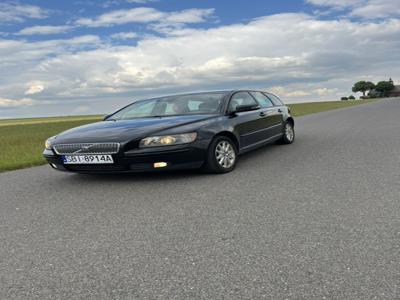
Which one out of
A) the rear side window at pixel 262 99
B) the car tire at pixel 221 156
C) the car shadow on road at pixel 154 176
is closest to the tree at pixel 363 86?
the rear side window at pixel 262 99

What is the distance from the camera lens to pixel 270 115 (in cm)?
779

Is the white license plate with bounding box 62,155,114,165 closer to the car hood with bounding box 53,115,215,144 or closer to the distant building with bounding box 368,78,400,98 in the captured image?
the car hood with bounding box 53,115,215,144

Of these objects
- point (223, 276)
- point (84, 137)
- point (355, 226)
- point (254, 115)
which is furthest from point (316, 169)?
point (223, 276)

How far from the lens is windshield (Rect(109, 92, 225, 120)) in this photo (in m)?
6.37

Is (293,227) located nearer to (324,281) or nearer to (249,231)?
(249,231)

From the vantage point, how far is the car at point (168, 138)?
17.2 feet

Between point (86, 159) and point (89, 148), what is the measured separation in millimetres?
156

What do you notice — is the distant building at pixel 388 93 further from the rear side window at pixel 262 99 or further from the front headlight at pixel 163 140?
the front headlight at pixel 163 140

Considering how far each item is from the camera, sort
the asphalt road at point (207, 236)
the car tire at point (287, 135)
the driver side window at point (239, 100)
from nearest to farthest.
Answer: the asphalt road at point (207, 236), the driver side window at point (239, 100), the car tire at point (287, 135)

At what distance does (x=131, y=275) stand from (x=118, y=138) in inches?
112

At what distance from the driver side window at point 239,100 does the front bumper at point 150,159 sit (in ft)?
4.19

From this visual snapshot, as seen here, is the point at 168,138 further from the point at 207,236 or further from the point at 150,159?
the point at 207,236

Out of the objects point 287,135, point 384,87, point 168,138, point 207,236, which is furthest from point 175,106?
point 384,87

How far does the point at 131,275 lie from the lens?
8.74ft
